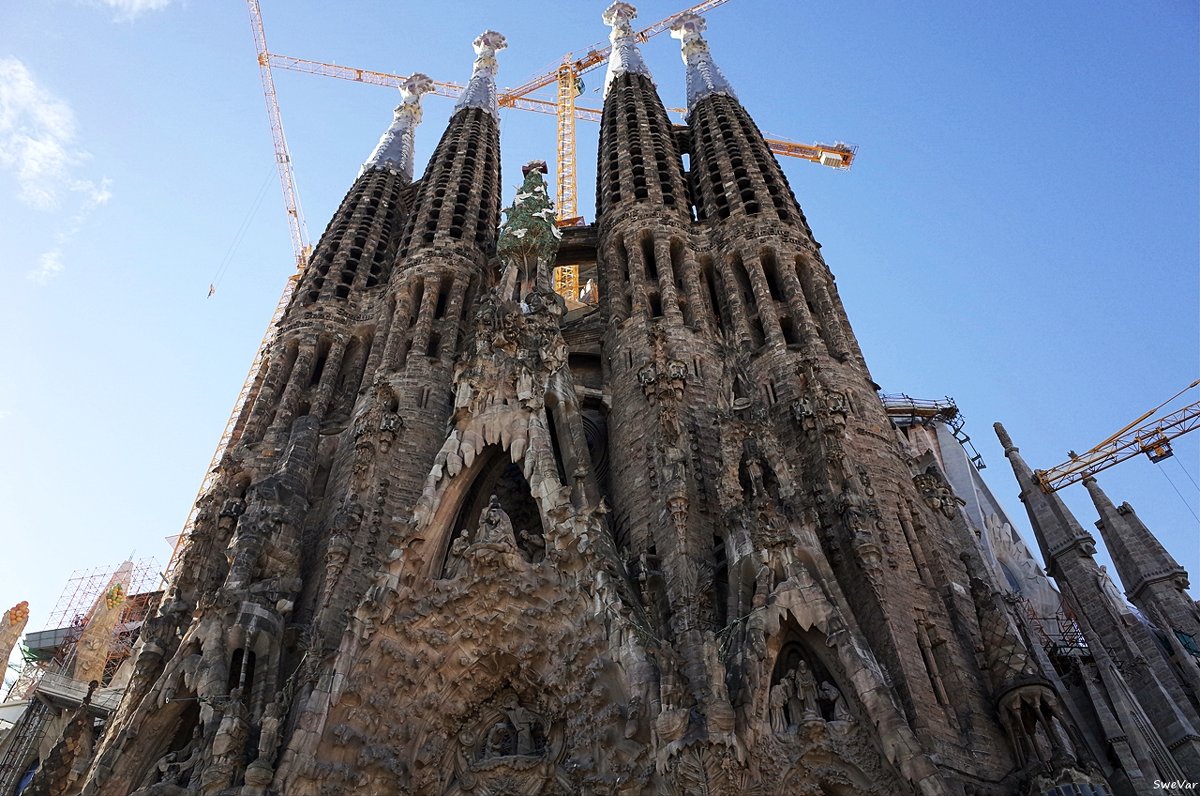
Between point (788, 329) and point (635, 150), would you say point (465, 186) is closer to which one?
point (635, 150)

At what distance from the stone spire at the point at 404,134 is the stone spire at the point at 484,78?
6.95 ft

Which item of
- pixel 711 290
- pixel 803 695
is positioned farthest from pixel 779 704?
pixel 711 290

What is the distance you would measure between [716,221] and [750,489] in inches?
435

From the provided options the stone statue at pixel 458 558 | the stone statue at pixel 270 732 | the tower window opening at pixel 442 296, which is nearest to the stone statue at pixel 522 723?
the stone statue at pixel 458 558

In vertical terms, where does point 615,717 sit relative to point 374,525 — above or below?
below

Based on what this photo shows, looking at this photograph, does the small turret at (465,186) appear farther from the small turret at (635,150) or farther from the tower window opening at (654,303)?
the tower window opening at (654,303)

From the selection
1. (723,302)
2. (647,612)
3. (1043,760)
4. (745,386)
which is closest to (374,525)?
(647,612)

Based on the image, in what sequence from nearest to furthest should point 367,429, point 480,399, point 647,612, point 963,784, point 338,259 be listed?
point 963,784 < point 647,612 < point 480,399 < point 367,429 < point 338,259

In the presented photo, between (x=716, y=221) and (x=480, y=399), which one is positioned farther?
(x=716, y=221)

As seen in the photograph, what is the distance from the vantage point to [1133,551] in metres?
29.0

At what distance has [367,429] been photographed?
66.6 ft

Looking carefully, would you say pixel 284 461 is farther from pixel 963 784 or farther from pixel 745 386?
pixel 963 784

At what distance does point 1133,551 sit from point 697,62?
70.6 ft

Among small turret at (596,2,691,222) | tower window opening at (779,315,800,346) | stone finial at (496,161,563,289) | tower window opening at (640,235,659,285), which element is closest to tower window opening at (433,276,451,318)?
stone finial at (496,161,563,289)
